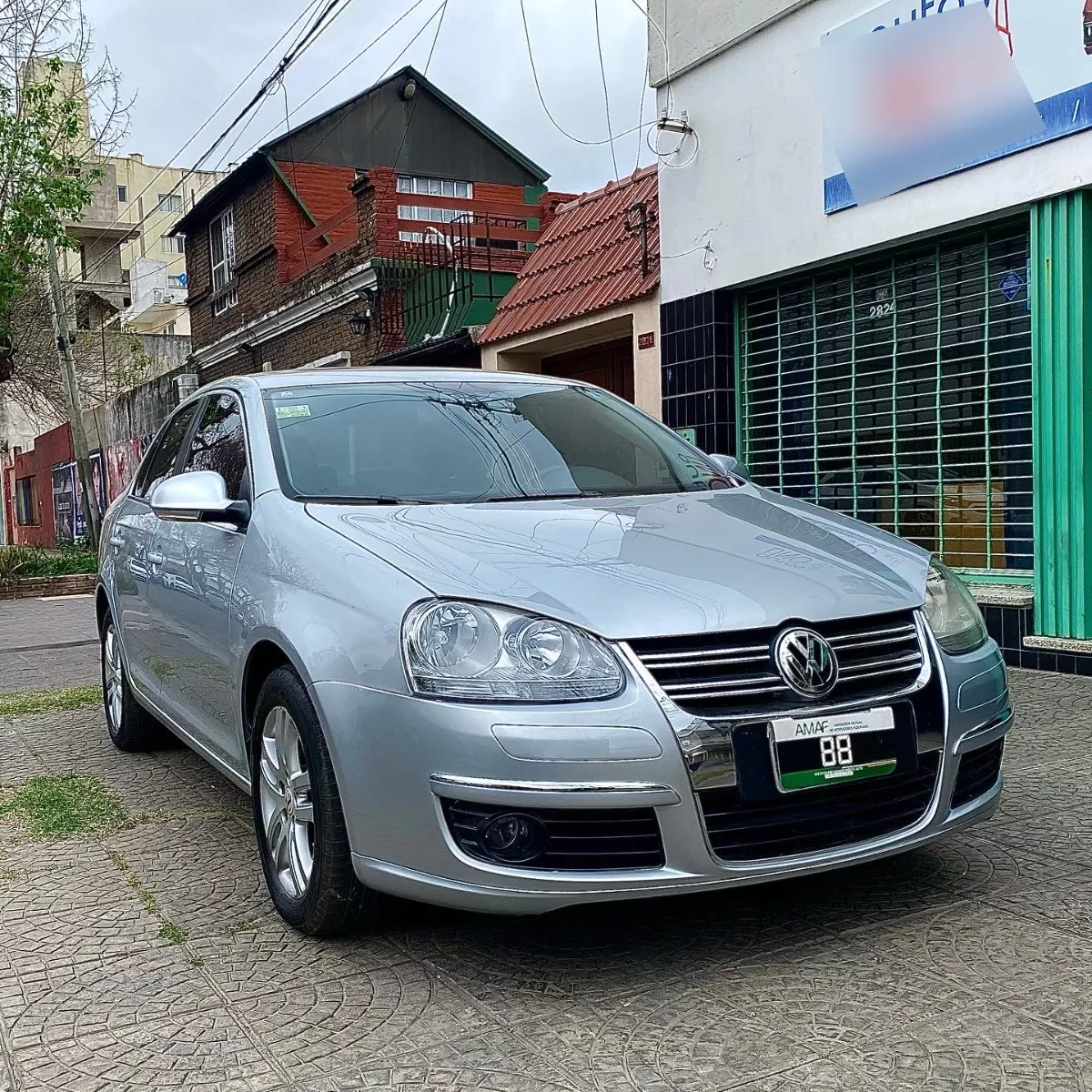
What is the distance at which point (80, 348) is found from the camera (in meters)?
32.1

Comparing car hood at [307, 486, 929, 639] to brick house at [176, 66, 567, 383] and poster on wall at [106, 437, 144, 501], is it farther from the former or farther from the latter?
poster on wall at [106, 437, 144, 501]

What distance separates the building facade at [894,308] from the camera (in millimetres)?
6547

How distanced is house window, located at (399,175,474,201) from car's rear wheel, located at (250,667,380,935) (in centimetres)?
2044

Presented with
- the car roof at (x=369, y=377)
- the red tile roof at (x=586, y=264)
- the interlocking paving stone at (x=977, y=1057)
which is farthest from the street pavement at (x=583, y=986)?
the red tile roof at (x=586, y=264)

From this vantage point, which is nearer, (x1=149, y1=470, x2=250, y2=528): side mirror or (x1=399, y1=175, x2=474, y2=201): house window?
(x1=149, y1=470, x2=250, y2=528): side mirror

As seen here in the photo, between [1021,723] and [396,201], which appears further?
[396,201]

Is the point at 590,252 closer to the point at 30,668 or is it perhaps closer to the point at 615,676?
the point at 30,668

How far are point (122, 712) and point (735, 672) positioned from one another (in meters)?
3.70

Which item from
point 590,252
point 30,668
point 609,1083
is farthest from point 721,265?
point 609,1083

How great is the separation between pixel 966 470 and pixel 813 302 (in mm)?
1735

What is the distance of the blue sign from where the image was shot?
6938 millimetres

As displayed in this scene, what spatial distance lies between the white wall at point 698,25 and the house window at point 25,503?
29802mm

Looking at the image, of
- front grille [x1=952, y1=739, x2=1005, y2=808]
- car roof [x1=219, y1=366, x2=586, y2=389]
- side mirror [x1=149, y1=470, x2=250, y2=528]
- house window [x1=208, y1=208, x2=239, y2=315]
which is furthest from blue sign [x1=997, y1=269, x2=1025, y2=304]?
house window [x1=208, y1=208, x2=239, y2=315]

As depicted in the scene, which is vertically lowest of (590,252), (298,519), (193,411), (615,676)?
(615,676)
